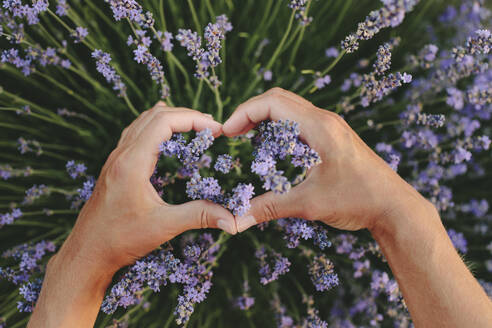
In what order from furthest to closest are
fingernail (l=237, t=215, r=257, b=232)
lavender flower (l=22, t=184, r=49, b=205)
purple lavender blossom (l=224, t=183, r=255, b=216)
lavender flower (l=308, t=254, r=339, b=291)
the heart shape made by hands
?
A: 1. lavender flower (l=22, t=184, r=49, b=205)
2. lavender flower (l=308, t=254, r=339, b=291)
3. fingernail (l=237, t=215, r=257, b=232)
4. purple lavender blossom (l=224, t=183, r=255, b=216)
5. the heart shape made by hands

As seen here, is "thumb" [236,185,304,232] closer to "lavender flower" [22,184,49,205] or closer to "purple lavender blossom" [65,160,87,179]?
"purple lavender blossom" [65,160,87,179]

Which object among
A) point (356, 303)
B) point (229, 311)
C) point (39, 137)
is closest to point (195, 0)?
point (39, 137)

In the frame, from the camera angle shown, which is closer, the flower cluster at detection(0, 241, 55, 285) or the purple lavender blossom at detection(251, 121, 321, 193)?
the purple lavender blossom at detection(251, 121, 321, 193)

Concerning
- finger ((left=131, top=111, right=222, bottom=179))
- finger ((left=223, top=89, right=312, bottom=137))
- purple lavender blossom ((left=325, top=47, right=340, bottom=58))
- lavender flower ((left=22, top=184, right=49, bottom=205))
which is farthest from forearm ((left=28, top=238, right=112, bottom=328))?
purple lavender blossom ((left=325, top=47, right=340, bottom=58))

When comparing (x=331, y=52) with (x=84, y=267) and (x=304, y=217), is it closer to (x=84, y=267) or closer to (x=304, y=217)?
(x=304, y=217)

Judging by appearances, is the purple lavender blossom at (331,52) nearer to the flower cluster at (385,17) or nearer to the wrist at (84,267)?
the flower cluster at (385,17)

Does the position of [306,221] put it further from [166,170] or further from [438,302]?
[166,170]

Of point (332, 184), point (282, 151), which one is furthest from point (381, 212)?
point (282, 151)
